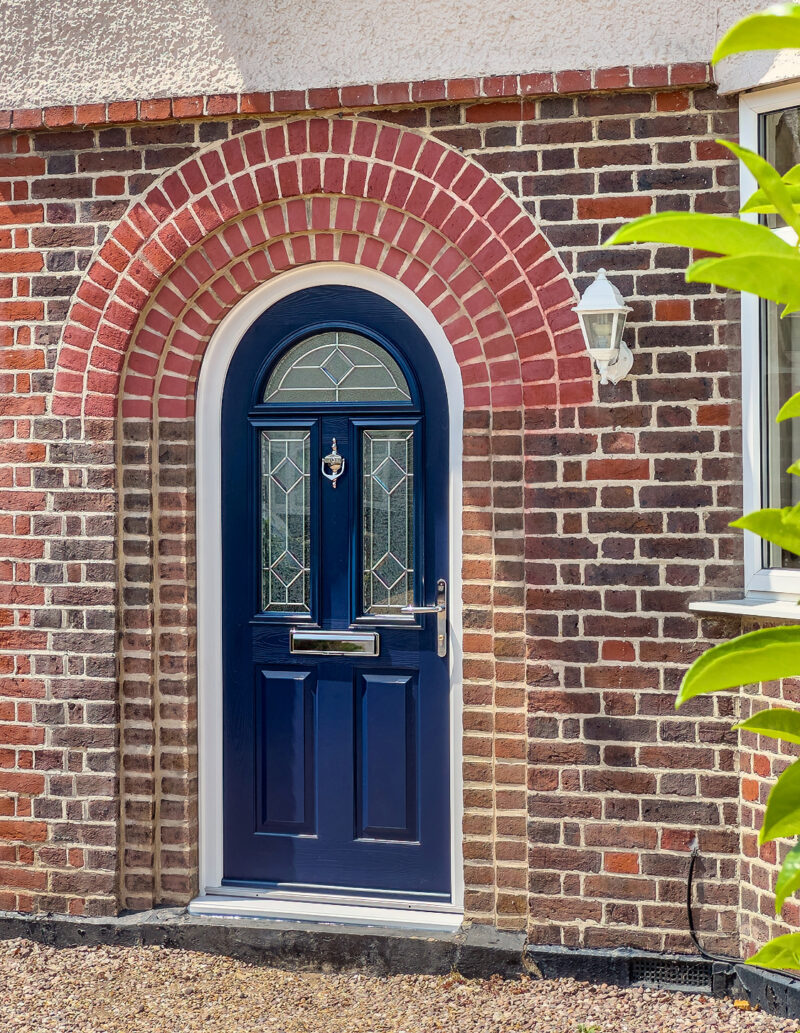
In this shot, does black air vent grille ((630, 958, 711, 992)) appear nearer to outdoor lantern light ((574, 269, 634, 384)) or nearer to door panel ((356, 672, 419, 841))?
door panel ((356, 672, 419, 841))

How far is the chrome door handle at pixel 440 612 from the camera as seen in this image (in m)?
4.35

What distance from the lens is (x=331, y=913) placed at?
4363 millimetres

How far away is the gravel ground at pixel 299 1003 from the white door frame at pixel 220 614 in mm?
252

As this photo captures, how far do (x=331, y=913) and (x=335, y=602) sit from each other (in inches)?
50.8

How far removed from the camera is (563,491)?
4039 millimetres

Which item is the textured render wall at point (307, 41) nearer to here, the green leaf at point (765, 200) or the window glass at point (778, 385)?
the window glass at point (778, 385)

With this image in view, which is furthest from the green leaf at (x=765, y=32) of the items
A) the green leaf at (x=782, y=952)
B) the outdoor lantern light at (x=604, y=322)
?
the outdoor lantern light at (x=604, y=322)

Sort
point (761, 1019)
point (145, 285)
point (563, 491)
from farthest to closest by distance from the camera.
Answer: point (145, 285) → point (563, 491) → point (761, 1019)

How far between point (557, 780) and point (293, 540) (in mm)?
1485

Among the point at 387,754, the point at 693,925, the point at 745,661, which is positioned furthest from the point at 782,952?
the point at 387,754

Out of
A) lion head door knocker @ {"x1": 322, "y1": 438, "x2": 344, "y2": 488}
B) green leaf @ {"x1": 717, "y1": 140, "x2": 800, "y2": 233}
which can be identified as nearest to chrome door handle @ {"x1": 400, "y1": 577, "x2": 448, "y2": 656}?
lion head door knocker @ {"x1": 322, "y1": 438, "x2": 344, "y2": 488}

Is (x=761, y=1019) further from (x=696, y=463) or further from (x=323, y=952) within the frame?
(x=696, y=463)

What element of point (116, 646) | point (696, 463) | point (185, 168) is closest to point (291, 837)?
point (116, 646)

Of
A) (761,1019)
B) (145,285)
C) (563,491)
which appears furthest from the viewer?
(145,285)
